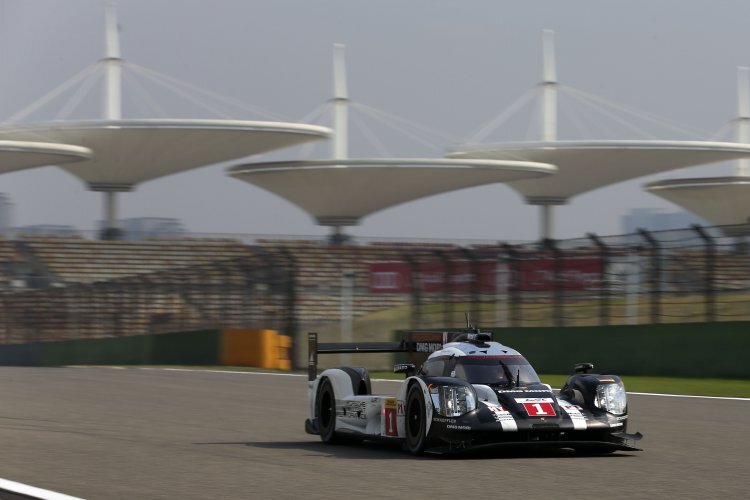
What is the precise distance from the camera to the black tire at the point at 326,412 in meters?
11.8

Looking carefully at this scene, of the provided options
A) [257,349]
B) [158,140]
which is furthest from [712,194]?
[257,349]

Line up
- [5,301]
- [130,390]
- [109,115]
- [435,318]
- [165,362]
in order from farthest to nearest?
[109,115]
[5,301]
[165,362]
[435,318]
[130,390]

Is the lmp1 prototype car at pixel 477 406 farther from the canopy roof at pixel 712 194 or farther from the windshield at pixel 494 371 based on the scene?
the canopy roof at pixel 712 194

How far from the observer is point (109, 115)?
74625 mm

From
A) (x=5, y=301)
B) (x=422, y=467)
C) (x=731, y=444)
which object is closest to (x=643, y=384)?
(x=731, y=444)

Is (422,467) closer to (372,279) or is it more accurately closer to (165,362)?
(372,279)

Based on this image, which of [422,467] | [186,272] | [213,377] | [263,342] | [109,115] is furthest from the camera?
[109,115]

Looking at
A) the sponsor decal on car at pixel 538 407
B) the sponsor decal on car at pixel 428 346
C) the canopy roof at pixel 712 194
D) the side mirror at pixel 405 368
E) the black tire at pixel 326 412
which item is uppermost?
the canopy roof at pixel 712 194

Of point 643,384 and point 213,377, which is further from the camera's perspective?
point 213,377

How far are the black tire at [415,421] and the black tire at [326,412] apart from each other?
1.40 m

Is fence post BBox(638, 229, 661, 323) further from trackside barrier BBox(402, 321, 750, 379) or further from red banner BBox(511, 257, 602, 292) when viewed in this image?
red banner BBox(511, 257, 602, 292)

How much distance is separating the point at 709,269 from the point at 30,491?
1579cm

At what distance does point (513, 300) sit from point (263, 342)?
7762 millimetres

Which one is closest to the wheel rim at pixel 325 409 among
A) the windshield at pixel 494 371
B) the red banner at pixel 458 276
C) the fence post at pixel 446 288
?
the windshield at pixel 494 371
